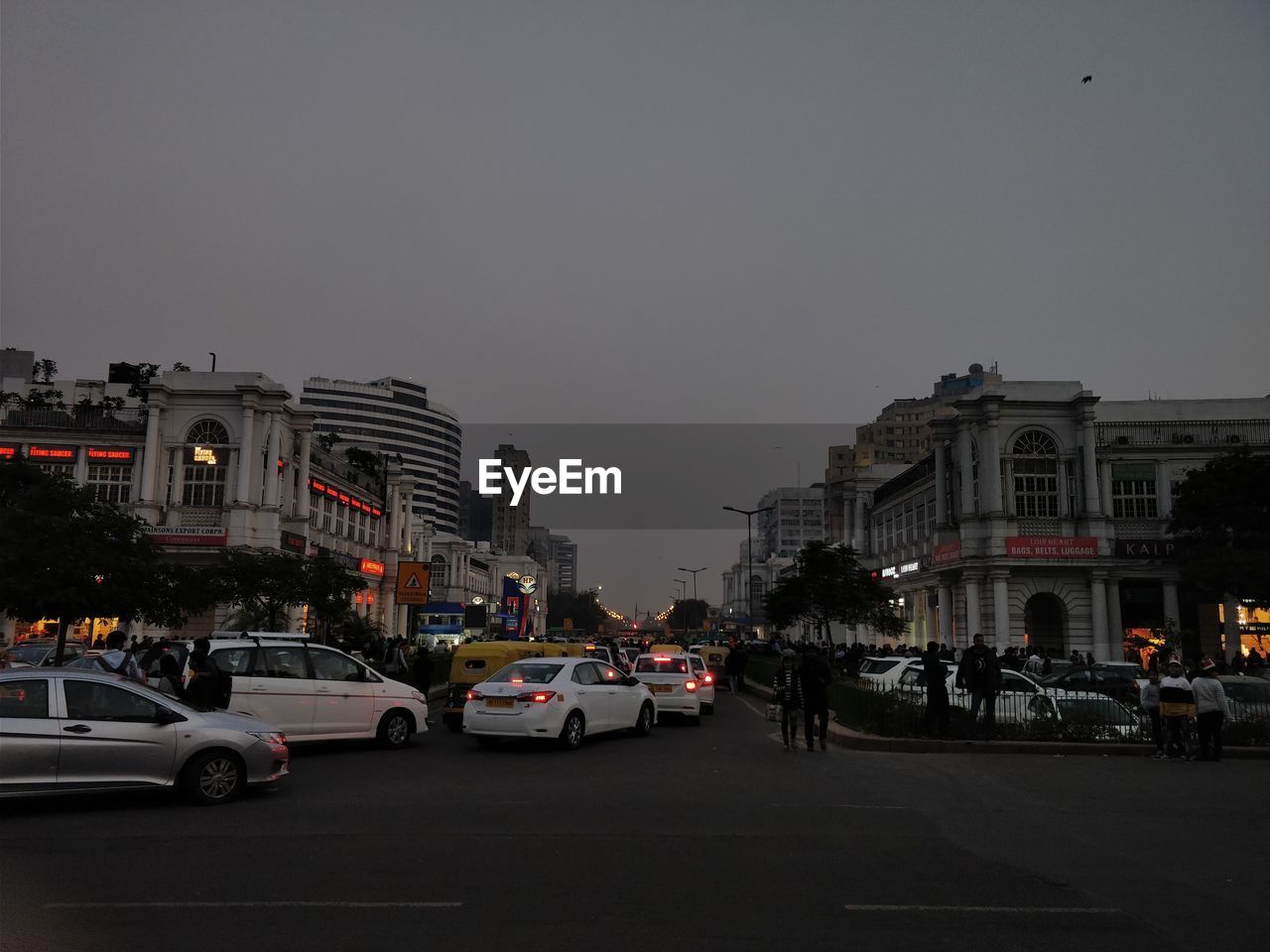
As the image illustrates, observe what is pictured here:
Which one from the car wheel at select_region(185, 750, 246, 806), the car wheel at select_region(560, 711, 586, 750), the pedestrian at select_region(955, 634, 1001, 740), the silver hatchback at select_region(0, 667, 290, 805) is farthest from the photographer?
the pedestrian at select_region(955, 634, 1001, 740)

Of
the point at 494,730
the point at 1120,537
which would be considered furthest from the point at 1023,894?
the point at 1120,537

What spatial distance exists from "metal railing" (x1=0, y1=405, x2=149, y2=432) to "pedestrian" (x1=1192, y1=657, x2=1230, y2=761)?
173ft

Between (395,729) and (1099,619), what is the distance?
4171cm

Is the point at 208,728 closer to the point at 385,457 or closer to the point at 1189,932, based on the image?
the point at 1189,932

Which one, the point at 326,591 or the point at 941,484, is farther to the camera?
the point at 941,484

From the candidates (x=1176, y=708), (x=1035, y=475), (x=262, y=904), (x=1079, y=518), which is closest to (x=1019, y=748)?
(x=1176, y=708)

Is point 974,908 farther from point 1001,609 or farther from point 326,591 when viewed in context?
point 1001,609

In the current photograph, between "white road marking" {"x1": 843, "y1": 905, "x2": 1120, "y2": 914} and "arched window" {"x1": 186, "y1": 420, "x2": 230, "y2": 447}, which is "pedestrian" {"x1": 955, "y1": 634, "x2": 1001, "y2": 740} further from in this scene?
"arched window" {"x1": 186, "y1": 420, "x2": 230, "y2": 447}

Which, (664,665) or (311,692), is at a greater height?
(664,665)

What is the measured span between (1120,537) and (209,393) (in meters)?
47.6

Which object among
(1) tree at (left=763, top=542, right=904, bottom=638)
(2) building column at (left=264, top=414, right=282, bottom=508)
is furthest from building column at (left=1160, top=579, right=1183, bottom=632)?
(2) building column at (left=264, top=414, right=282, bottom=508)

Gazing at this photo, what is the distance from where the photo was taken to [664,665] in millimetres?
22781

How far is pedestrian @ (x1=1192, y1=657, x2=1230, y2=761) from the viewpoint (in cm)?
1636

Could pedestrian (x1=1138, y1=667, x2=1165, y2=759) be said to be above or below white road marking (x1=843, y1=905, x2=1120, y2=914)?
above
